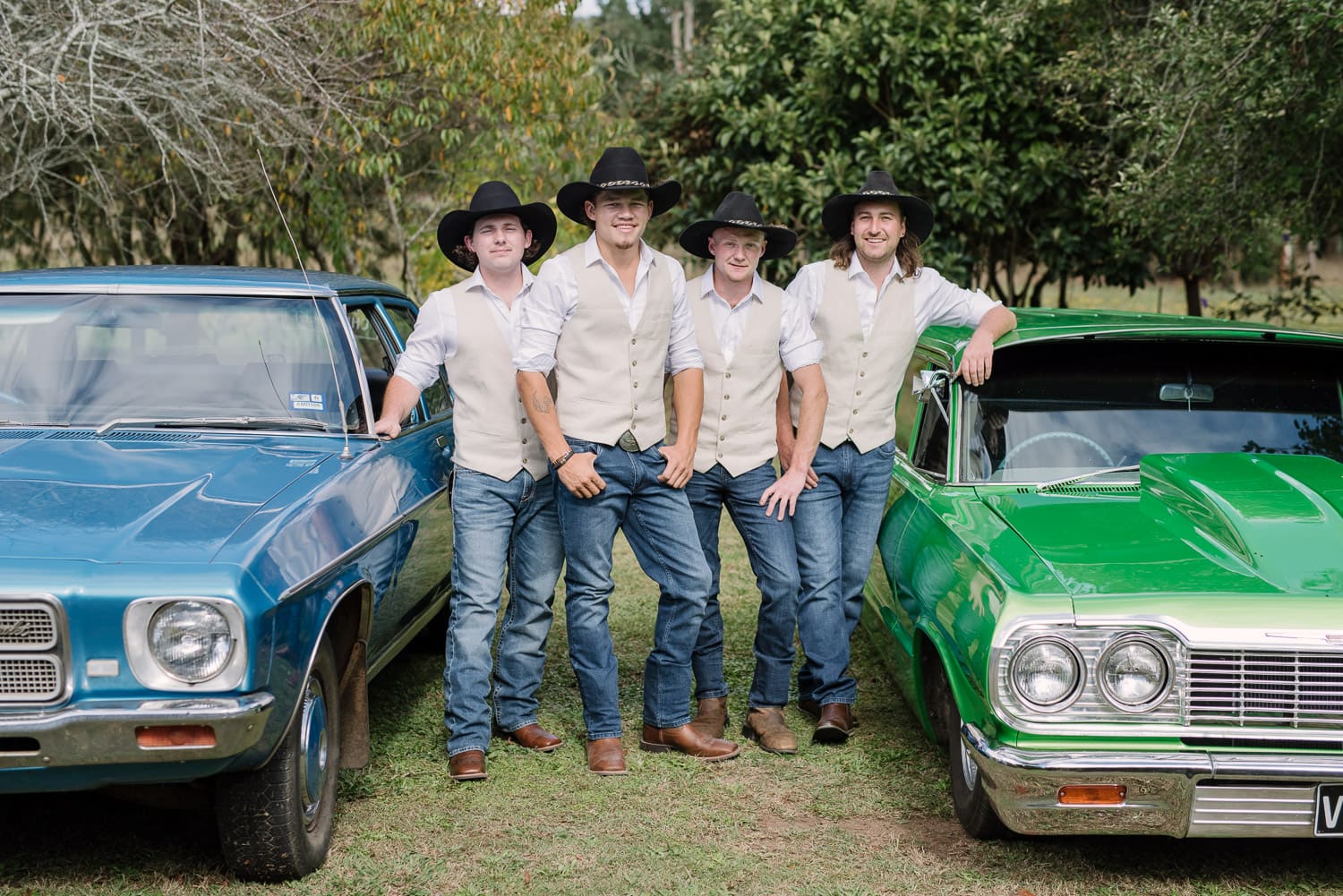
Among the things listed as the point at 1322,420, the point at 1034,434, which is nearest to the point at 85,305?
the point at 1034,434

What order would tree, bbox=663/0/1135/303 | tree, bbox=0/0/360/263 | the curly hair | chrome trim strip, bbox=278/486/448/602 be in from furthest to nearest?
1. tree, bbox=663/0/1135/303
2. tree, bbox=0/0/360/263
3. the curly hair
4. chrome trim strip, bbox=278/486/448/602

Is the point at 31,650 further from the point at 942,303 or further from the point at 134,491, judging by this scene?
the point at 942,303

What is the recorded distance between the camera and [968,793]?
4133 millimetres

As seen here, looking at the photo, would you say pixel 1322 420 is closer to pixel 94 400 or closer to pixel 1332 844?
pixel 1332 844

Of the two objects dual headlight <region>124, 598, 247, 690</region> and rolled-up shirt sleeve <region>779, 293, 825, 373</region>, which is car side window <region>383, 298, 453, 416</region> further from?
dual headlight <region>124, 598, 247, 690</region>

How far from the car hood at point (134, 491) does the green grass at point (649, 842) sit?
3.48ft

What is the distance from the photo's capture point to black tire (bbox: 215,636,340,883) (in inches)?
143

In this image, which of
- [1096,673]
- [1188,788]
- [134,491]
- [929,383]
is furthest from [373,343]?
[1188,788]

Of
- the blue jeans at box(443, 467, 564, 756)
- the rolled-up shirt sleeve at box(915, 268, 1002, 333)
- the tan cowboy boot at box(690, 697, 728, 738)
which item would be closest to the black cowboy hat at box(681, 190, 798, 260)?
the rolled-up shirt sleeve at box(915, 268, 1002, 333)

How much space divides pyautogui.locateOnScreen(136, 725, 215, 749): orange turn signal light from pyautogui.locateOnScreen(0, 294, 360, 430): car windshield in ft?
5.01

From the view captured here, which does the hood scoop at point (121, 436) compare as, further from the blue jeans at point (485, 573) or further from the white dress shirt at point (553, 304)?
the white dress shirt at point (553, 304)

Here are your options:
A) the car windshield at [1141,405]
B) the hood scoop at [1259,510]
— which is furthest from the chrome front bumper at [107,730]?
the hood scoop at [1259,510]

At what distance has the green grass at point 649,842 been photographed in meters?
3.87

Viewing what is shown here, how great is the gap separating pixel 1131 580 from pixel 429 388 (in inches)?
123
